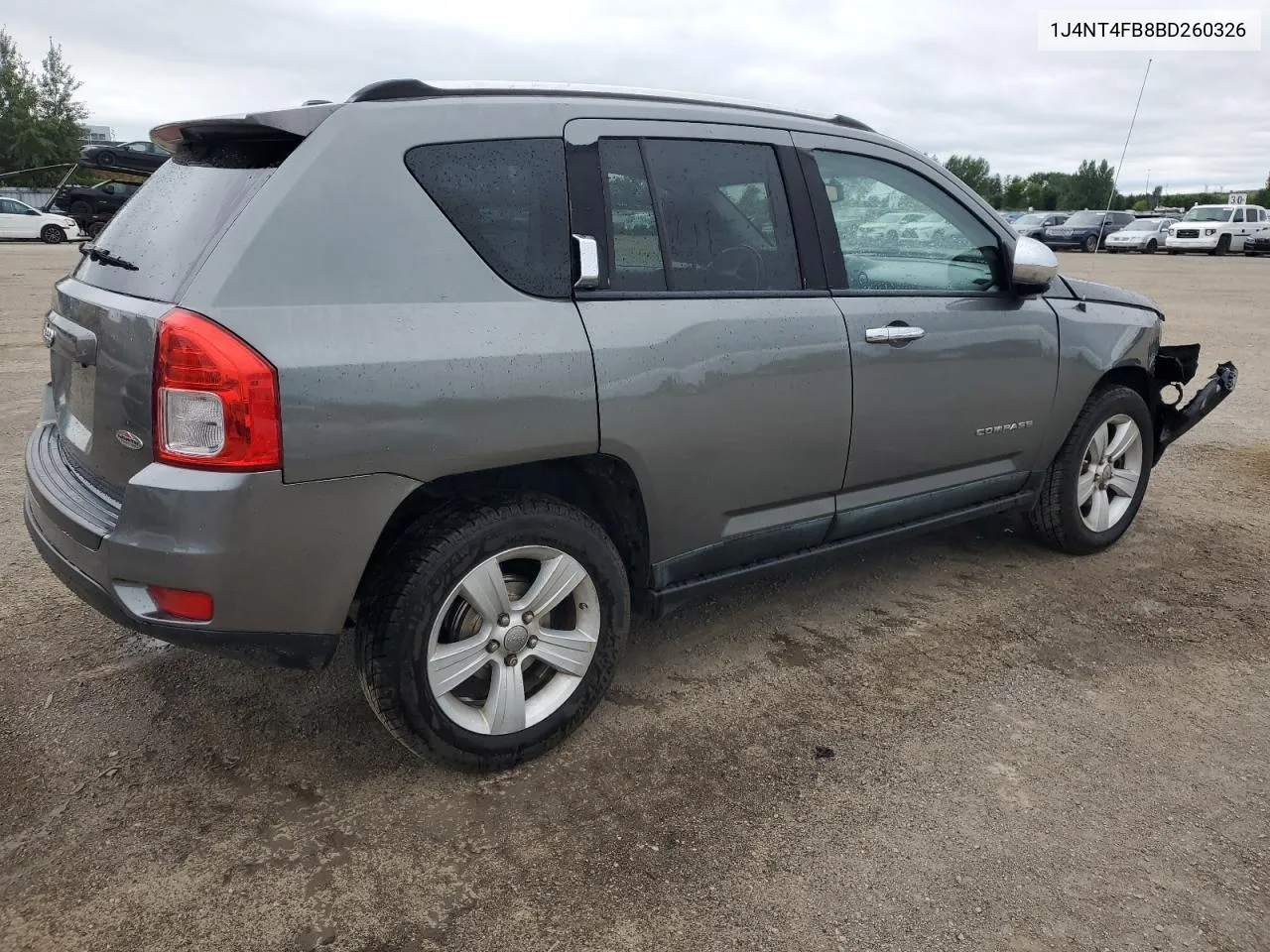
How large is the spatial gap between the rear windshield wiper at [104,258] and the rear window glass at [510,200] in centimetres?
80

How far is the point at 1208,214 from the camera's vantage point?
32.2m

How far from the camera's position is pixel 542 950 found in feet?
7.06

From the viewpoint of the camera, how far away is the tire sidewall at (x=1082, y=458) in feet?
14.2

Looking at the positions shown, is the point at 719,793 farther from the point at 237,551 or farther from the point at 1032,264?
the point at 1032,264

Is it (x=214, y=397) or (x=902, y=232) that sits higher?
(x=902, y=232)

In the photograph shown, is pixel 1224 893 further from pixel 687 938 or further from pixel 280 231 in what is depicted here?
pixel 280 231

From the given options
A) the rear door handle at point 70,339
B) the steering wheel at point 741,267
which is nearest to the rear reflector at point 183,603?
the rear door handle at point 70,339

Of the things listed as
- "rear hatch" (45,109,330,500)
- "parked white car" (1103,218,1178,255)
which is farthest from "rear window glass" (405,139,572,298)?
"parked white car" (1103,218,1178,255)

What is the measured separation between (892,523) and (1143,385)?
70.6 inches

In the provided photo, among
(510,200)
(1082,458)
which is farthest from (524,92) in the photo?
(1082,458)

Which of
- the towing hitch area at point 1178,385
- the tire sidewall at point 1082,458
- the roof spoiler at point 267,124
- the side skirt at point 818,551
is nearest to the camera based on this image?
the roof spoiler at point 267,124

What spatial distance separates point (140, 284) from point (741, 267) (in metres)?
1.73

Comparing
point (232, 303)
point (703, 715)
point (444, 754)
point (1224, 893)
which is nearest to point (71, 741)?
point (444, 754)

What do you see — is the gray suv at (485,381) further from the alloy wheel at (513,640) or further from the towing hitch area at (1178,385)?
the towing hitch area at (1178,385)
